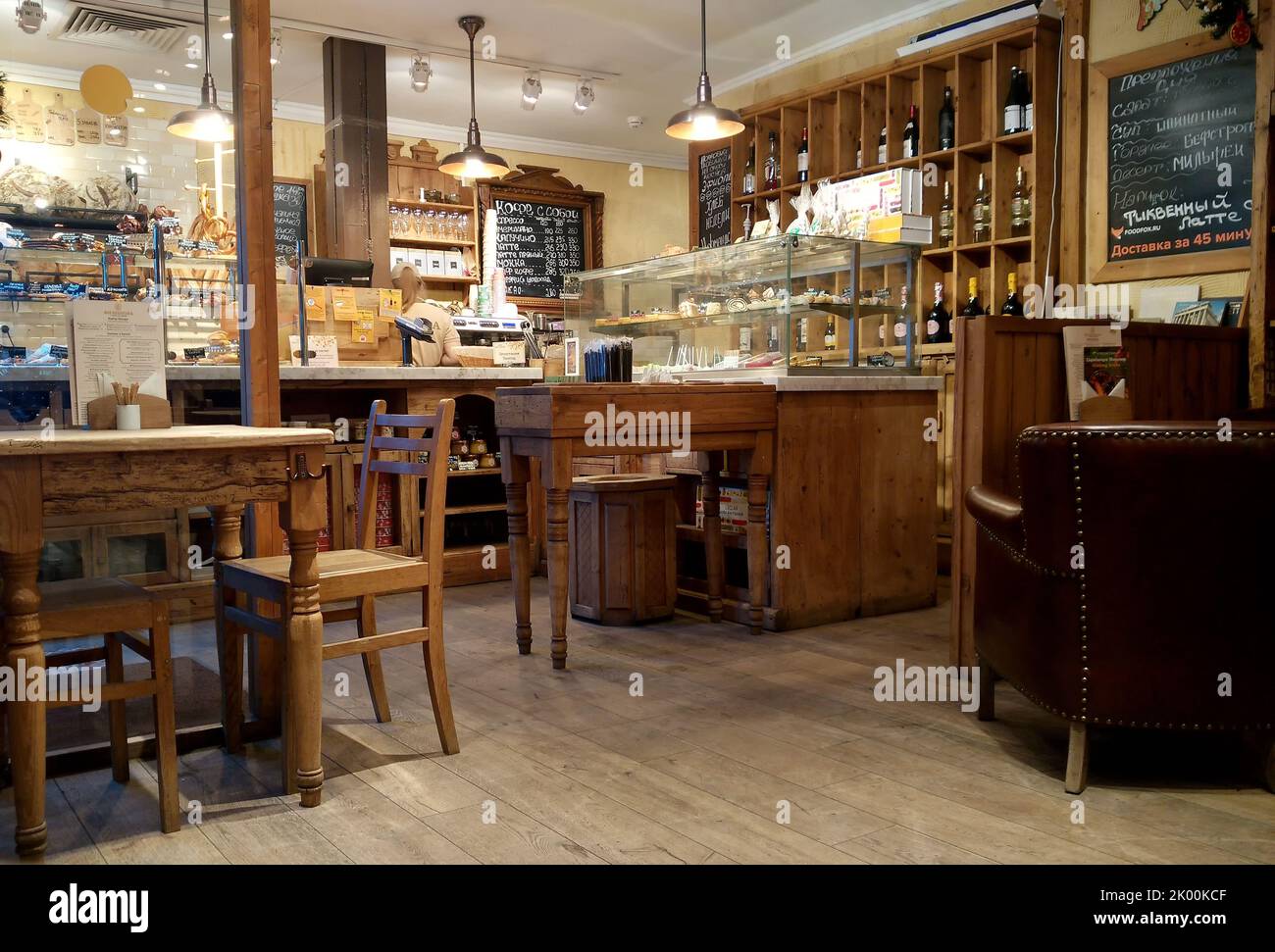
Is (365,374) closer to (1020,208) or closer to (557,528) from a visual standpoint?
(557,528)

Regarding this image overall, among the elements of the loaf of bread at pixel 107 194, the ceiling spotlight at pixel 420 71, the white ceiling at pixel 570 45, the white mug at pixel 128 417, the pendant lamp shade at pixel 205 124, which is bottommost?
the white mug at pixel 128 417

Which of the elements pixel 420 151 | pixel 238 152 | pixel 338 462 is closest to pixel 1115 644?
→ pixel 238 152

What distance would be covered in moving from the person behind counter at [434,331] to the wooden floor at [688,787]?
2.27 meters

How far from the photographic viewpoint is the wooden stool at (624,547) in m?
4.26

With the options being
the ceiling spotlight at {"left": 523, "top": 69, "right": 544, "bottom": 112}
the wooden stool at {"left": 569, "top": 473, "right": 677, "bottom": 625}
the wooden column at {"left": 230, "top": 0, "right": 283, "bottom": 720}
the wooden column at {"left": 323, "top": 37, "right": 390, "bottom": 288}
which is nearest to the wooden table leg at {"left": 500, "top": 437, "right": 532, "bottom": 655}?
the wooden stool at {"left": 569, "top": 473, "right": 677, "bottom": 625}

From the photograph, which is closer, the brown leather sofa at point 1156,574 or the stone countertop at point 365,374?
the brown leather sofa at point 1156,574

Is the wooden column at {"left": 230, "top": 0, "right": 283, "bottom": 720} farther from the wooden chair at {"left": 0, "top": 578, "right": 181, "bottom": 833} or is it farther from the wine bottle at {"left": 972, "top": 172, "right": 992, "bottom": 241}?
the wine bottle at {"left": 972, "top": 172, "right": 992, "bottom": 241}

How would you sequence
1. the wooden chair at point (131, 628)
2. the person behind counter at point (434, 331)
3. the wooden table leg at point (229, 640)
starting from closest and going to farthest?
the wooden chair at point (131, 628), the wooden table leg at point (229, 640), the person behind counter at point (434, 331)

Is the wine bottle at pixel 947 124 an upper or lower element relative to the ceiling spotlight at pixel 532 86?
lower

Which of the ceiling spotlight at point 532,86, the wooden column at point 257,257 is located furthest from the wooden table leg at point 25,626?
the ceiling spotlight at point 532,86

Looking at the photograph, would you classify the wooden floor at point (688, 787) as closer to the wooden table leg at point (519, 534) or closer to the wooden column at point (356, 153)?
the wooden table leg at point (519, 534)

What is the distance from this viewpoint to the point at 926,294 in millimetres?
6102

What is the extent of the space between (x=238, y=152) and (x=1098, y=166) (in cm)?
417
